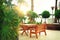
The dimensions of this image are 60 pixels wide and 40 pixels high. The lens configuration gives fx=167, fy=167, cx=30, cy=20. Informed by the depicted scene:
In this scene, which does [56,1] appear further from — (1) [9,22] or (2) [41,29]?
(1) [9,22]

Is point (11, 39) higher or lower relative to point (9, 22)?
lower

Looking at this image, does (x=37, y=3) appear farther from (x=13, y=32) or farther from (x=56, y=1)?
(x=13, y=32)

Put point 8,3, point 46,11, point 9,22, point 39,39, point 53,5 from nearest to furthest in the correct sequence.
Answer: point 9,22
point 8,3
point 39,39
point 46,11
point 53,5

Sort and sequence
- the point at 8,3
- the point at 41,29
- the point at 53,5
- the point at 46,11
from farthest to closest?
the point at 53,5
the point at 46,11
the point at 41,29
the point at 8,3

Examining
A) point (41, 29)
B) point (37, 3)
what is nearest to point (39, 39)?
point (41, 29)

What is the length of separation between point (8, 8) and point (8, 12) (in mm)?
180

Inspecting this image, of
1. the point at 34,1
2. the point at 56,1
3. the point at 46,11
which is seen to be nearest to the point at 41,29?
the point at 46,11

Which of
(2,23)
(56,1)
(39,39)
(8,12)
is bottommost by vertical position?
(39,39)

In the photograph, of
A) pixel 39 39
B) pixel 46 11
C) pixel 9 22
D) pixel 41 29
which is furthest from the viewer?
pixel 46 11

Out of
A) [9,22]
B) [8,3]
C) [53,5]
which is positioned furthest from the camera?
[53,5]

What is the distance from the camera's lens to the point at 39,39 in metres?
7.95

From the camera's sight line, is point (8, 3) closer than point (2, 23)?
No

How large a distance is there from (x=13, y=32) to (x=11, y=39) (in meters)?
0.15

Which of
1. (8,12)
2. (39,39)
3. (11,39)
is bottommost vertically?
(39,39)
